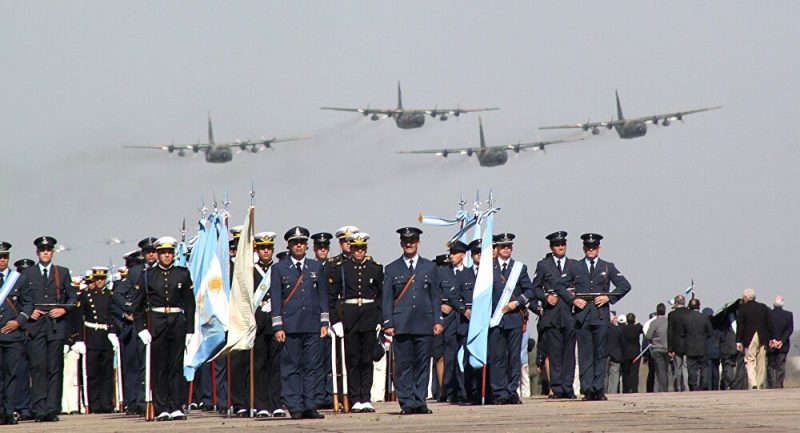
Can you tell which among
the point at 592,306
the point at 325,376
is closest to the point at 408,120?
the point at 592,306

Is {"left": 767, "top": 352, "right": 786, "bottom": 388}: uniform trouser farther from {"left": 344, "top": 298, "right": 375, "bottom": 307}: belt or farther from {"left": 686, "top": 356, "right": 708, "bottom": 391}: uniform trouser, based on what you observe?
{"left": 344, "top": 298, "right": 375, "bottom": 307}: belt

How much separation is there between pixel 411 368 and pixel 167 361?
3.09 meters

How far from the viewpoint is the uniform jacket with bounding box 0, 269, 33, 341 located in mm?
20828

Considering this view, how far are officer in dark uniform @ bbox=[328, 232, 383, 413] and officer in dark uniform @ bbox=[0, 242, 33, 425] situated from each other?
4.03 meters

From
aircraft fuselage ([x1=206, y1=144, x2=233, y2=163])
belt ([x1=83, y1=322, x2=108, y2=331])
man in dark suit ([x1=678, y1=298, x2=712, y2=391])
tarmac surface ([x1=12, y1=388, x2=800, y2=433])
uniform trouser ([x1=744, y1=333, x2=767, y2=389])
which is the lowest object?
tarmac surface ([x1=12, y1=388, x2=800, y2=433])

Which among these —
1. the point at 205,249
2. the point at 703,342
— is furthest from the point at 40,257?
the point at 703,342

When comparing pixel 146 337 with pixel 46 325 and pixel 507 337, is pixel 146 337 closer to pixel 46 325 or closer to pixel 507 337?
pixel 46 325

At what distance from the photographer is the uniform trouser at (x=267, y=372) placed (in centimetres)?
2048

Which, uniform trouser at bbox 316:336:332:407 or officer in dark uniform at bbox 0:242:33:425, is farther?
officer in dark uniform at bbox 0:242:33:425

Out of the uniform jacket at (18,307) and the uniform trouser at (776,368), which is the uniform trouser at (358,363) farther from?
the uniform trouser at (776,368)

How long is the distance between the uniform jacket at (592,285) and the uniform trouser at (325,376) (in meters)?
3.47

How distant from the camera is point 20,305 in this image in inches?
829

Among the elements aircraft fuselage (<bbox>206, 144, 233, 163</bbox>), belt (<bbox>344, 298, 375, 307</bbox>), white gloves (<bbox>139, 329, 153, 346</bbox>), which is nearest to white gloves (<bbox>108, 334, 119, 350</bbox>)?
white gloves (<bbox>139, 329, 153, 346</bbox>)

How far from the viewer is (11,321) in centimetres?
2080
